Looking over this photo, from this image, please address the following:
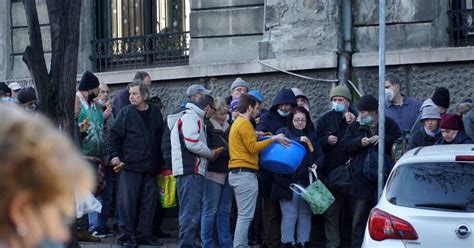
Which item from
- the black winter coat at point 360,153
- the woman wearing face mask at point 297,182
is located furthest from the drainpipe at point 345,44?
the black winter coat at point 360,153

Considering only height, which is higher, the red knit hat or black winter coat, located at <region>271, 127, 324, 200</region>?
the red knit hat

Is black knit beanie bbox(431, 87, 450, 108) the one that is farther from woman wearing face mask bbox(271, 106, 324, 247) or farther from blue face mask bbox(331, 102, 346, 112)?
woman wearing face mask bbox(271, 106, 324, 247)

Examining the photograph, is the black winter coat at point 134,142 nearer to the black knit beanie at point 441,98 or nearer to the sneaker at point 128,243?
the sneaker at point 128,243

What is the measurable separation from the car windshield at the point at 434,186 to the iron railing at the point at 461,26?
5548 mm

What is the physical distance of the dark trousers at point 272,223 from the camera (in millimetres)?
11688

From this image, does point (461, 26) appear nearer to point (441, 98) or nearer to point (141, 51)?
point (441, 98)

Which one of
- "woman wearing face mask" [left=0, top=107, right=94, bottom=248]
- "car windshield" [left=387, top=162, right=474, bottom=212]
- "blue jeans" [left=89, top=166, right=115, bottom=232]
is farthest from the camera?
"blue jeans" [left=89, top=166, right=115, bottom=232]

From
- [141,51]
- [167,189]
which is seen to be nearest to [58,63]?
[167,189]

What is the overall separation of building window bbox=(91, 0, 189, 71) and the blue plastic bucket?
15.3 ft

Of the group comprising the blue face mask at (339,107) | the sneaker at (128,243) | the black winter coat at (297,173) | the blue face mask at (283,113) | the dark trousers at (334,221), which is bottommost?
the sneaker at (128,243)

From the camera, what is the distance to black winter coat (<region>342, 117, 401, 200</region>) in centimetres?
1151

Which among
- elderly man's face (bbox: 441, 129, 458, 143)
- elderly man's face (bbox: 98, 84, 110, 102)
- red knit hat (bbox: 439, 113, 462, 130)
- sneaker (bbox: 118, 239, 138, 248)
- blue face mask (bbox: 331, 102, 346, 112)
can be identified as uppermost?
elderly man's face (bbox: 98, 84, 110, 102)

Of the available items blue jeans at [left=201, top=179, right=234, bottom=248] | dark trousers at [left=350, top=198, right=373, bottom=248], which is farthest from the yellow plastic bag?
dark trousers at [left=350, top=198, right=373, bottom=248]

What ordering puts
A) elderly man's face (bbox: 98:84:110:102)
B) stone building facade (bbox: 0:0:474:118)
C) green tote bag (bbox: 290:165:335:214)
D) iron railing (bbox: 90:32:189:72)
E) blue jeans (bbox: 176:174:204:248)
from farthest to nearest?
iron railing (bbox: 90:32:189:72), elderly man's face (bbox: 98:84:110:102), stone building facade (bbox: 0:0:474:118), green tote bag (bbox: 290:165:335:214), blue jeans (bbox: 176:174:204:248)
